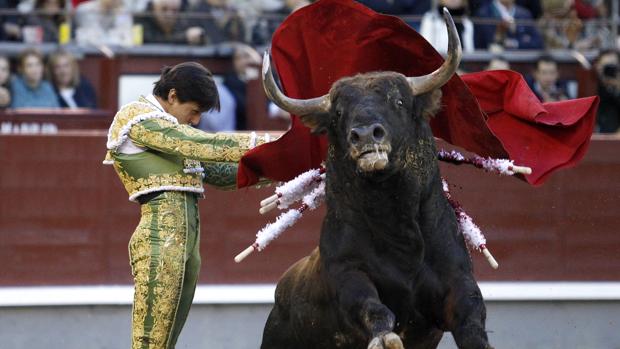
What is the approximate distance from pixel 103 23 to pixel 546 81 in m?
2.78

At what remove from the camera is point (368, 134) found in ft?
14.2

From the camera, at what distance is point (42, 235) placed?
24.3 ft

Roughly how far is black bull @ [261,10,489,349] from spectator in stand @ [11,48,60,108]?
382cm

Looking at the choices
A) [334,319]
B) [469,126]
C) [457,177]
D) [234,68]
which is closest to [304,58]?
[469,126]

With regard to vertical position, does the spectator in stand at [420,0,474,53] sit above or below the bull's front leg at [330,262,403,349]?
below

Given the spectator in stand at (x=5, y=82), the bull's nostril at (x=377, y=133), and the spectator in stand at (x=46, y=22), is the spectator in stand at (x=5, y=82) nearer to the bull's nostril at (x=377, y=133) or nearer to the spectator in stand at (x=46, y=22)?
the spectator in stand at (x=46, y=22)

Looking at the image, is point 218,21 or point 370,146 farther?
point 218,21

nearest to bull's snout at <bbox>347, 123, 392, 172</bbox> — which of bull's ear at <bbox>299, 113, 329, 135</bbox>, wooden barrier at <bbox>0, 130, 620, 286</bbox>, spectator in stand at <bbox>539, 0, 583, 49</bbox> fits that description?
bull's ear at <bbox>299, 113, 329, 135</bbox>

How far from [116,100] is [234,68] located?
76 cm

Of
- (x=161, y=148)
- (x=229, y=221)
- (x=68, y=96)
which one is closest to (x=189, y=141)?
(x=161, y=148)

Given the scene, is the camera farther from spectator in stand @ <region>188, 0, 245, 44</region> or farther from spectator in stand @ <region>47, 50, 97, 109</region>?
spectator in stand @ <region>47, 50, 97, 109</region>

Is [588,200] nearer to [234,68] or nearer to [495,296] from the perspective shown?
[495,296]

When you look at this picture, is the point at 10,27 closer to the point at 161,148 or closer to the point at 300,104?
the point at 161,148

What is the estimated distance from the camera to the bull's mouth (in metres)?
4.32
